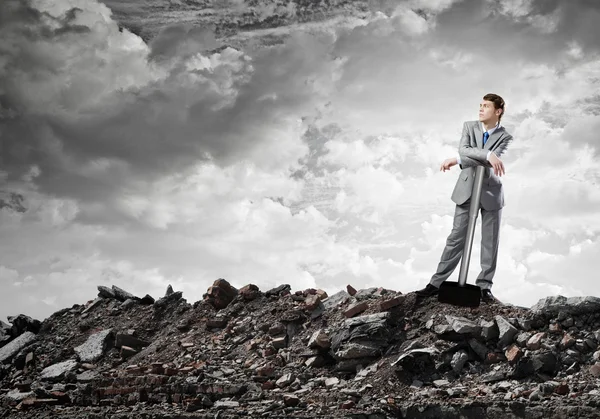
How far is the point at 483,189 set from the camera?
870 centimetres

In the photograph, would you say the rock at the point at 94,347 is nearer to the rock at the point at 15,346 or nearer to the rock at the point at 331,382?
the rock at the point at 15,346

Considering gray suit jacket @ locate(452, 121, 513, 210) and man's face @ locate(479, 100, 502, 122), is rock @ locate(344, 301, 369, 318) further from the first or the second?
man's face @ locate(479, 100, 502, 122)

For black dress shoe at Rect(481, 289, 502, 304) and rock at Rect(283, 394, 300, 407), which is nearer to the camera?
rock at Rect(283, 394, 300, 407)

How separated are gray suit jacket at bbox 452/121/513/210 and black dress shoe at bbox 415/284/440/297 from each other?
1.52m

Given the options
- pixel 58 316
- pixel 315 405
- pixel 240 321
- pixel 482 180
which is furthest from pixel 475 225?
pixel 58 316

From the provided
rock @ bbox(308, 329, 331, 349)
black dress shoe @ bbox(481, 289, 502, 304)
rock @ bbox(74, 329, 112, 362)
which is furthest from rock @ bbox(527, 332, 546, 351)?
rock @ bbox(74, 329, 112, 362)

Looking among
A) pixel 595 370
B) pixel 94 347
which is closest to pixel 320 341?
pixel 595 370

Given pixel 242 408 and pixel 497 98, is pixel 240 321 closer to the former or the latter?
pixel 242 408

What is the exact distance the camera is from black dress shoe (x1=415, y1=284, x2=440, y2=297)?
9.42 metres

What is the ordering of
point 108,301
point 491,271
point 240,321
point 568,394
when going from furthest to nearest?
point 108,301, point 240,321, point 491,271, point 568,394

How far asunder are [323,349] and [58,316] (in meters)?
7.95

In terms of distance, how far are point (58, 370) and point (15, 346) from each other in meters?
2.67

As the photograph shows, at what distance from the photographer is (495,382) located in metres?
7.71

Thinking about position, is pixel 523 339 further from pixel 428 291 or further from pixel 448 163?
pixel 448 163
